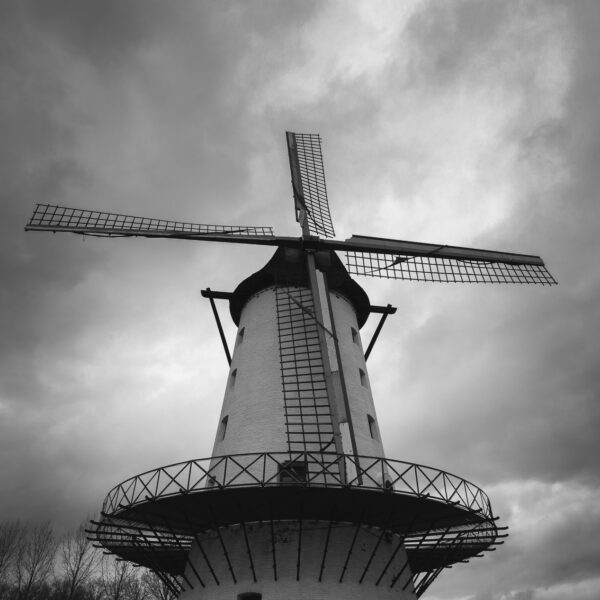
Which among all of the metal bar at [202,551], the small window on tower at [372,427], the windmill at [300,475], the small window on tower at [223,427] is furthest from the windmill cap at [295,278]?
the metal bar at [202,551]

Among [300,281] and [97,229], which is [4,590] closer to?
[97,229]

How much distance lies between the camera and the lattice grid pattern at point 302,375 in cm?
1445

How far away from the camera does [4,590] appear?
32062mm

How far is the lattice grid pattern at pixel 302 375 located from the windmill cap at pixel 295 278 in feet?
1.78

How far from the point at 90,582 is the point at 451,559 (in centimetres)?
3025

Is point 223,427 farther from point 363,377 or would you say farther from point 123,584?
point 123,584

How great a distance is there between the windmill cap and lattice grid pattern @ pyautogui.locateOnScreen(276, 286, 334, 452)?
1.78ft

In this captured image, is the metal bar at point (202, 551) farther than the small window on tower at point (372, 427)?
No

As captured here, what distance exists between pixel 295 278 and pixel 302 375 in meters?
4.55

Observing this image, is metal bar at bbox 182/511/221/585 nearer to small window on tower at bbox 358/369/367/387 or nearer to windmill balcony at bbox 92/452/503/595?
windmill balcony at bbox 92/452/503/595

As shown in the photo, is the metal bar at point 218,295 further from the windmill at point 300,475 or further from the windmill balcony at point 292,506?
the windmill balcony at point 292,506

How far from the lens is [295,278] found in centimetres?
1897

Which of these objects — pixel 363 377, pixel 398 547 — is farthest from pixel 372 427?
pixel 398 547

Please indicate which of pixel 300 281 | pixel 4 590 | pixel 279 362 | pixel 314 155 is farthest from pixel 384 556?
pixel 4 590
